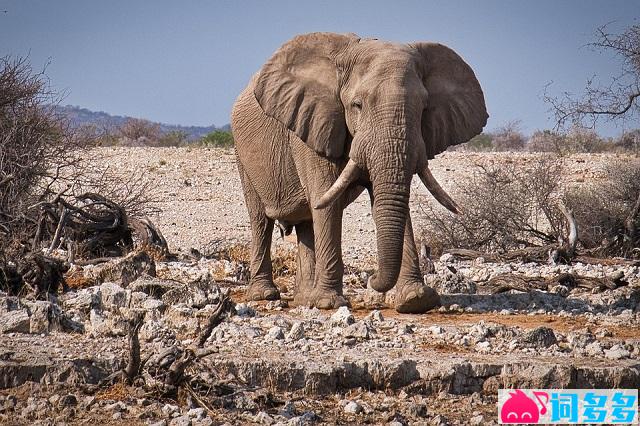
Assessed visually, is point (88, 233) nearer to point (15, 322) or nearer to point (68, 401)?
point (15, 322)

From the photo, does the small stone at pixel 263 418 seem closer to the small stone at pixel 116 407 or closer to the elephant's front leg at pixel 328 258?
the small stone at pixel 116 407

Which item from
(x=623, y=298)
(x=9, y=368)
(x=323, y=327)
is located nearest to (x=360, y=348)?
(x=323, y=327)

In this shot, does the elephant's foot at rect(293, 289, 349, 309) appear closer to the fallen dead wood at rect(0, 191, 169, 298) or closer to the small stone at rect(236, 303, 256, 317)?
the small stone at rect(236, 303, 256, 317)

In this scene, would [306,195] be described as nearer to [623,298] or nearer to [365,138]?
[365,138]

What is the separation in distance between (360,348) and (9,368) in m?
2.37

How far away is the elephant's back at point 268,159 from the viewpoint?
11367mm

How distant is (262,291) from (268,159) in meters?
1.25

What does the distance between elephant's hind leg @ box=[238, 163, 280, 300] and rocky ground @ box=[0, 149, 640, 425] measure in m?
0.47

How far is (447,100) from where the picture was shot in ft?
34.9

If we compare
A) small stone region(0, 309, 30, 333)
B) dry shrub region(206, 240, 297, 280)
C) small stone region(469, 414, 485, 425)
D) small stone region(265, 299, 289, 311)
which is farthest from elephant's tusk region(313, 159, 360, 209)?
small stone region(469, 414, 485, 425)

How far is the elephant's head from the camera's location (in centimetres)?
964

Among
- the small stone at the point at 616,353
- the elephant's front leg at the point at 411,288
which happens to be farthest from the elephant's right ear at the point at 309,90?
the small stone at the point at 616,353

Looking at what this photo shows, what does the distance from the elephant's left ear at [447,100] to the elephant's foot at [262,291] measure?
2.15m

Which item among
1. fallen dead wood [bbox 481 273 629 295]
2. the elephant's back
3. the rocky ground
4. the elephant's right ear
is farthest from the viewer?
fallen dead wood [bbox 481 273 629 295]
